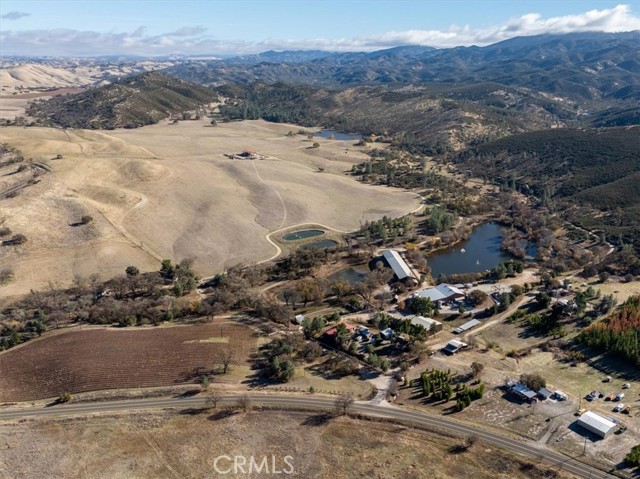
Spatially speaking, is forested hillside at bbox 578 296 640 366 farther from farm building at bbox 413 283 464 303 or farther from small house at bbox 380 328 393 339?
small house at bbox 380 328 393 339

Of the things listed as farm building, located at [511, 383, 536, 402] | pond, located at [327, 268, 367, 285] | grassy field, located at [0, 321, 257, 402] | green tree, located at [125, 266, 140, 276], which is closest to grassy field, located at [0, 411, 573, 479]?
grassy field, located at [0, 321, 257, 402]

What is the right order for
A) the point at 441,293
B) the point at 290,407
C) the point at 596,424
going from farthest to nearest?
the point at 441,293, the point at 290,407, the point at 596,424

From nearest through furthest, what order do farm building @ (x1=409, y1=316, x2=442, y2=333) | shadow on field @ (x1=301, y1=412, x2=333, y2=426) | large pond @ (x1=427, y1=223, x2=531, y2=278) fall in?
shadow on field @ (x1=301, y1=412, x2=333, y2=426) < farm building @ (x1=409, y1=316, x2=442, y2=333) < large pond @ (x1=427, y1=223, x2=531, y2=278)

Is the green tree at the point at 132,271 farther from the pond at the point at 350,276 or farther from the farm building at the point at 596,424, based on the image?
the farm building at the point at 596,424

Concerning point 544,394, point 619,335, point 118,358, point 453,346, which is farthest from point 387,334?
point 118,358

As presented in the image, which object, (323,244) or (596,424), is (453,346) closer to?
(596,424)

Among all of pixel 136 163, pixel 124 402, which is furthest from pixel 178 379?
pixel 136 163

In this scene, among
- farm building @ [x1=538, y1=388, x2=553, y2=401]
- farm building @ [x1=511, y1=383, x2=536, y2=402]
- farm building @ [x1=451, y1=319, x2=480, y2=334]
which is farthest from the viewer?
farm building @ [x1=451, y1=319, x2=480, y2=334]
